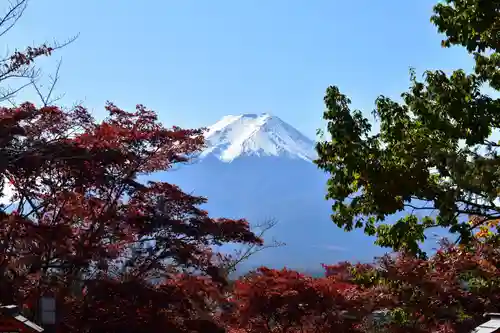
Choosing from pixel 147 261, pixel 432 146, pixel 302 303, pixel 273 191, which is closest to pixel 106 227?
pixel 147 261

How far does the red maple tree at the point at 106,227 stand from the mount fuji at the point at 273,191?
11500 cm

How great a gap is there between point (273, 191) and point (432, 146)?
142539 mm

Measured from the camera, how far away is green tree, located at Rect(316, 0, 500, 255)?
820cm

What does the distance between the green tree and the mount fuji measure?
117487 millimetres

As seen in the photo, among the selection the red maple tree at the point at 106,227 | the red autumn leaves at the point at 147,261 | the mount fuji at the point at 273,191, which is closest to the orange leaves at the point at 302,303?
the red autumn leaves at the point at 147,261

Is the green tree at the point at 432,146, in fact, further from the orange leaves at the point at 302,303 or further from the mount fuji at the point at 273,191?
the mount fuji at the point at 273,191

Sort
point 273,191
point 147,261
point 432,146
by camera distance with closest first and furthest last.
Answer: point 432,146, point 147,261, point 273,191

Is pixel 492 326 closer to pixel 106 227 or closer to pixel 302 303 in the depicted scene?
pixel 302 303

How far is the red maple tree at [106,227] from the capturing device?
9.62 metres

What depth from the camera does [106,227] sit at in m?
11.2

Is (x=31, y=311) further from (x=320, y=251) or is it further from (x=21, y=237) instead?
(x=320, y=251)

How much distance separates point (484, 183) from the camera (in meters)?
7.76

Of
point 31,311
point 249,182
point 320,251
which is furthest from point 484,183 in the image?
point 249,182

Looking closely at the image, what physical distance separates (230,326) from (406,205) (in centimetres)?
463
